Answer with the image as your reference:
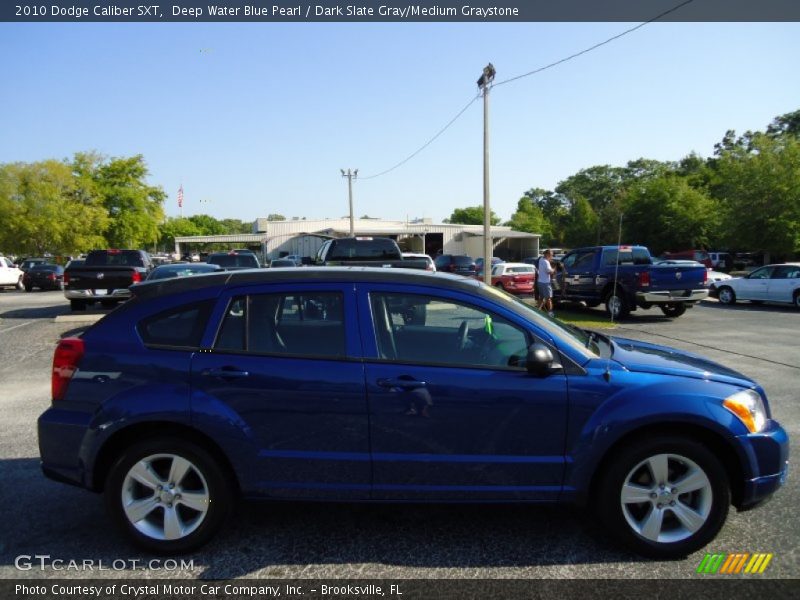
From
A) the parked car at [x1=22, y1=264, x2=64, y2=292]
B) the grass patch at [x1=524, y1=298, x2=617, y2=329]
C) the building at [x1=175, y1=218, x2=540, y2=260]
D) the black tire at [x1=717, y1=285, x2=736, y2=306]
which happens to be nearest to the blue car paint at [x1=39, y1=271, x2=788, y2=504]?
the grass patch at [x1=524, y1=298, x2=617, y2=329]

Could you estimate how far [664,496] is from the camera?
10.3 feet

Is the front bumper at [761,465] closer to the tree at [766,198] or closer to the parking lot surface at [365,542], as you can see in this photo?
the parking lot surface at [365,542]

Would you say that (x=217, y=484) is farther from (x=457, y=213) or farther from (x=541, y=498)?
(x=457, y=213)

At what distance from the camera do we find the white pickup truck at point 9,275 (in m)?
28.7

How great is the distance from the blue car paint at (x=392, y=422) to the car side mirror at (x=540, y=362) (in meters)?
0.05

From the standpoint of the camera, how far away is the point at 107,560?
3150mm

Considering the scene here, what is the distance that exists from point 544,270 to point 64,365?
12192 millimetres

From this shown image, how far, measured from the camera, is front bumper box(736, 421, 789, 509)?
3133 millimetres

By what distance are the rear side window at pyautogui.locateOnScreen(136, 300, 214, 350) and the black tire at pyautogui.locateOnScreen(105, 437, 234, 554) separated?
570 millimetres

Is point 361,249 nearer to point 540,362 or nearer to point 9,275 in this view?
point 540,362

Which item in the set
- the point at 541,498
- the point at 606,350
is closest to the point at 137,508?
the point at 541,498

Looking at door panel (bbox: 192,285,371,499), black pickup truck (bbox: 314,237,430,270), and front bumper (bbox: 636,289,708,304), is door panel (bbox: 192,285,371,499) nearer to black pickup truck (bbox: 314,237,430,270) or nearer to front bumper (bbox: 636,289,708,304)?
black pickup truck (bbox: 314,237,430,270)

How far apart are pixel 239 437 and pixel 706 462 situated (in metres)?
2.71

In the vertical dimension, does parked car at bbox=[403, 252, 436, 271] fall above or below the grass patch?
above
